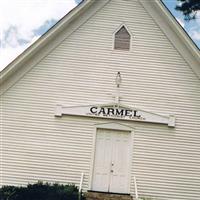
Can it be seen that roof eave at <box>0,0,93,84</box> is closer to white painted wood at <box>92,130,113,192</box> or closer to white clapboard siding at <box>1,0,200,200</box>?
white clapboard siding at <box>1,0,200,200</box>

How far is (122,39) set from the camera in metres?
16.3

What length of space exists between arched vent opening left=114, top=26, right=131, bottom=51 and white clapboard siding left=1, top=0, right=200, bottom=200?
0.51 feet

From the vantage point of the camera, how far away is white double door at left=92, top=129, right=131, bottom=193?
15.5 metres

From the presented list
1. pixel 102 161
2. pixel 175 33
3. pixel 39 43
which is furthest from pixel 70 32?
pixel 102 161

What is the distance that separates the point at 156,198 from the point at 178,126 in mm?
2605

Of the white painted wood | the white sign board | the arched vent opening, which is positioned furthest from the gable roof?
the white painted wood

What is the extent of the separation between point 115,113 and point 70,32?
3367 millimetres

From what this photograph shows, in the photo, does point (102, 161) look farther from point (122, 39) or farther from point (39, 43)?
point (39, 43)

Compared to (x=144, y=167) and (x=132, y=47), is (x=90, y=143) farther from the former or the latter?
(x=132, y=47)

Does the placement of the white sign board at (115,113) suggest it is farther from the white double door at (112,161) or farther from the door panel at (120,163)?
the door panel at (120,163)

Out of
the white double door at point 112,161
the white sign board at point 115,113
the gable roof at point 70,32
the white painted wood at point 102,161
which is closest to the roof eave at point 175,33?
the gable roof at point 70,32

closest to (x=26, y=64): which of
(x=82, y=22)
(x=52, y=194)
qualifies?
(x=82, y=22)

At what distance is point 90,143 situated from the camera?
615 inches

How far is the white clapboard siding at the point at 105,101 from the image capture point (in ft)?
50.7
